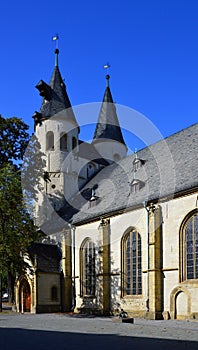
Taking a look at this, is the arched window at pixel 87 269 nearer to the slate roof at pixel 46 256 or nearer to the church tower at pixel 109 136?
the slate roof at pixel 46 256

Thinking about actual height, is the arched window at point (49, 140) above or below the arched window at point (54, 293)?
above

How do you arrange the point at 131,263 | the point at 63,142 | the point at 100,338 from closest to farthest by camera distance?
the point at 100,338, the point at 131,263, the point at 63,142

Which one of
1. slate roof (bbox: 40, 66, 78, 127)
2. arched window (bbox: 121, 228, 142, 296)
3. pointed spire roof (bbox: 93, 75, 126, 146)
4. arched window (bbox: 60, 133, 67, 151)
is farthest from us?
pointed spire roof (bbox: 93, 75, 126, 146)

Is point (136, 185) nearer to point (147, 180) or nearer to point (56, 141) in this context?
point (147, 180)

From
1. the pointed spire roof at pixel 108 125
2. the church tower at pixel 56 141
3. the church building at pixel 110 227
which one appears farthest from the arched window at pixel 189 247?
the pointed spire roof at pixel 108 125

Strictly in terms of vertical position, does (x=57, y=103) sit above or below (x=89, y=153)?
above

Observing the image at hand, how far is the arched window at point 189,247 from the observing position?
23.0 m

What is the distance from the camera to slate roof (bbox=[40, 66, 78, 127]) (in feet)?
133

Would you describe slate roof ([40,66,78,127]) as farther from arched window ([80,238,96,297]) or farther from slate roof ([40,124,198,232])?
arched window ([80,238,96,297])

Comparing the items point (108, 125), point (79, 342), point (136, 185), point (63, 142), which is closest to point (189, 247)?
point (136, 185)

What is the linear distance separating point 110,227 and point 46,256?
7.39 meters

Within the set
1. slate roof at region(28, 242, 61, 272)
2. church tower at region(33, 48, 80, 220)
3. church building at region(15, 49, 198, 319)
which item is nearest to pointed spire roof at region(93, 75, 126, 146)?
church building at region(15, 49, 198, 319)

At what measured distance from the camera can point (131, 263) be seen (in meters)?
27.3

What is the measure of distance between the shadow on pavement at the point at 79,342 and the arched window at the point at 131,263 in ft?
36.4
